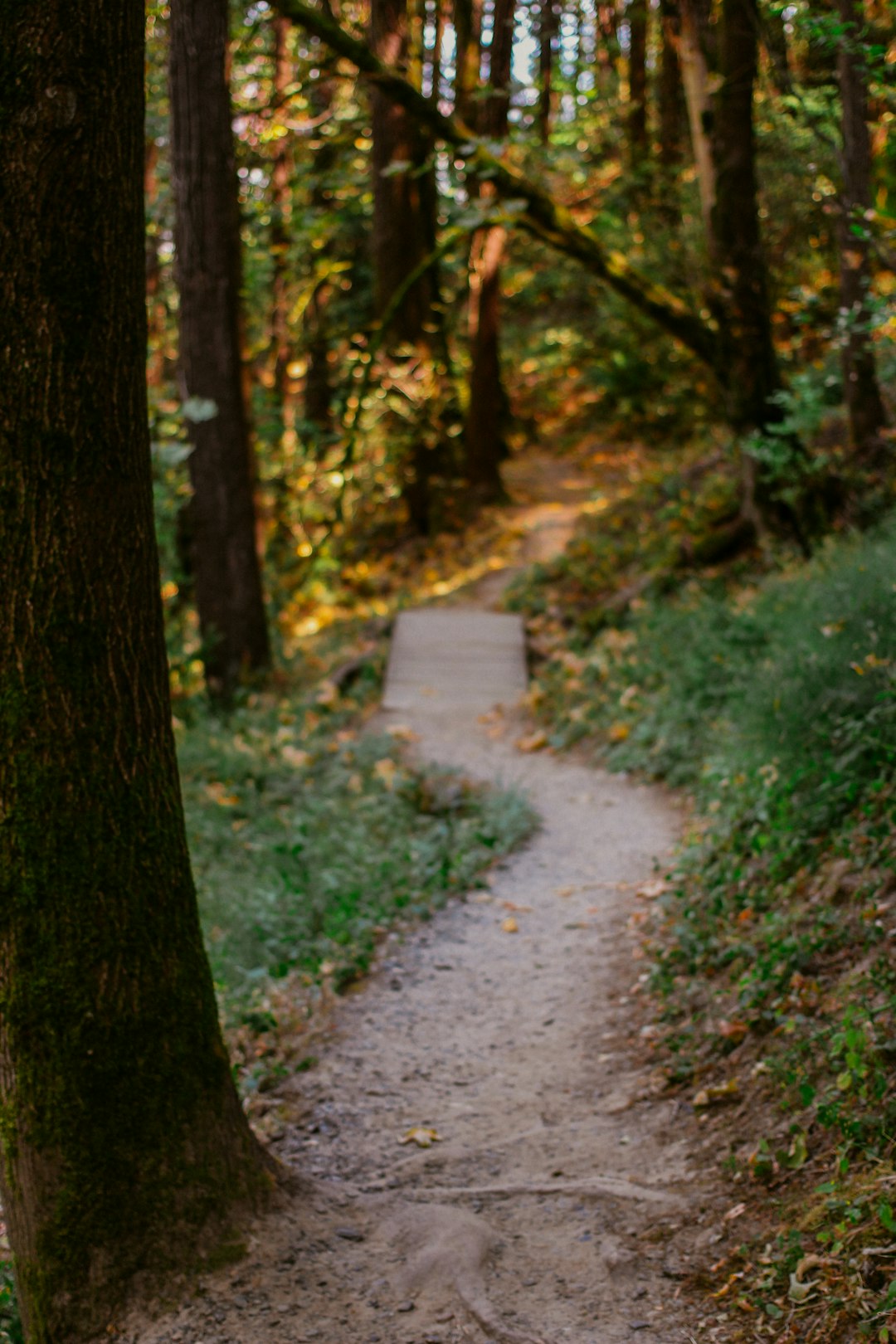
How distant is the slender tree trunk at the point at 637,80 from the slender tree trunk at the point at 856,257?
407 inches

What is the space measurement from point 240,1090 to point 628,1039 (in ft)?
5.59

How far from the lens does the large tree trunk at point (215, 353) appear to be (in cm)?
1086

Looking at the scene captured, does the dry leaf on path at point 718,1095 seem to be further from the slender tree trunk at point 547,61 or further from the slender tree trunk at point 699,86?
the slender tree trunk at point 547,61

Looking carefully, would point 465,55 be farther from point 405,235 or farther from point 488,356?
point 488,356

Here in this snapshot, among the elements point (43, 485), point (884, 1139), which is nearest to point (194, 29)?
point (43, 485)

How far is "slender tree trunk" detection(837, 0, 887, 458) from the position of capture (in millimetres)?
8219

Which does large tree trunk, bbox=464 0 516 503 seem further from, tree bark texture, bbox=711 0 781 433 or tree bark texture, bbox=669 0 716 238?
tree bark texture, bbox=711 0 781 433

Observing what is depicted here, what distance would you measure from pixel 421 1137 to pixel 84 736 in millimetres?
2368

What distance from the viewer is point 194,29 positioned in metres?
10.0

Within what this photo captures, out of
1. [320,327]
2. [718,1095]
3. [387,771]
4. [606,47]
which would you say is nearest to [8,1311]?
[718,1095]

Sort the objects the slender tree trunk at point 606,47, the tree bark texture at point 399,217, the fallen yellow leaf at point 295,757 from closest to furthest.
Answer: the fallen yellow leaf at point 295,757 → the tree bark texture at point 399,217 → the slender tree trunk at point 606,47

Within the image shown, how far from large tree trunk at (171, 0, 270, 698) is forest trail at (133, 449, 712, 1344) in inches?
222

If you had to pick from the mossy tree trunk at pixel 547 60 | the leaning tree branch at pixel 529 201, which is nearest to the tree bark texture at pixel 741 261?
the leaning tree branch at pixel 529 201

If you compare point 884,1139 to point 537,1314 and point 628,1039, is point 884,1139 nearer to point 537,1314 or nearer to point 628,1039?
point 537,1314
